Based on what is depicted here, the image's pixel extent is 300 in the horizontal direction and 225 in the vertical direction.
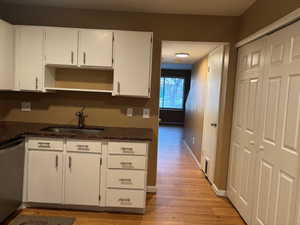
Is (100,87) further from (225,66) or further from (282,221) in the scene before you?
(282,221)

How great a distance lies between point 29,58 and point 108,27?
41.9 inches

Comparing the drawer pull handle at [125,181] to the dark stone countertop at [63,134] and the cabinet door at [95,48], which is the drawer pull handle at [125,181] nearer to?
the dark stone countertop at [63,134]

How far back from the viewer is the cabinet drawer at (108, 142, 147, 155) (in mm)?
2744

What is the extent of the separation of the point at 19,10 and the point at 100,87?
4.81 feet

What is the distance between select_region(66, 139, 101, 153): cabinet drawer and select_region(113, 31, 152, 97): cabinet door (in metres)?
0.67

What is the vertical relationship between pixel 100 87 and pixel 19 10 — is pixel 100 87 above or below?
below

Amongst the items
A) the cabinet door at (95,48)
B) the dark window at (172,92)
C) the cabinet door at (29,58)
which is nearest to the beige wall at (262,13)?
the cabinet door at (95,48)

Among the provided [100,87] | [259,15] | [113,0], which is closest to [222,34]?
[259,15]

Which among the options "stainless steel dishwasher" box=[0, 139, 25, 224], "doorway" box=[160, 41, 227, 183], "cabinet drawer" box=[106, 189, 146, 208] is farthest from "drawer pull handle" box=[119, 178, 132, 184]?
"doorway" box=[160, 41, 227, 183]

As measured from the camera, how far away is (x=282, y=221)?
2.00 m

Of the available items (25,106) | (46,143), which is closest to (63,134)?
(46,143)

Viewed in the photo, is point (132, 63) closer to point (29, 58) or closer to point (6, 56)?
point (29, 58)

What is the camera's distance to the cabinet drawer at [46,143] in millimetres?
2736

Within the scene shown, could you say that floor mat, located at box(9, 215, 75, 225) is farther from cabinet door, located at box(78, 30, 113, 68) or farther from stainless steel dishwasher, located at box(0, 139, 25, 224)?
cabinet door, located at box(78, 30, 113, 68)
